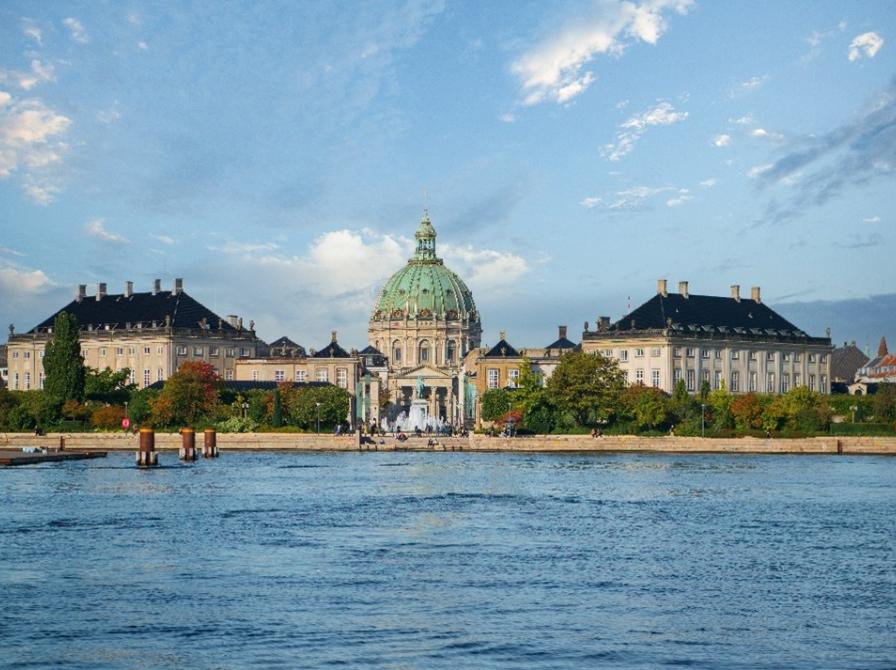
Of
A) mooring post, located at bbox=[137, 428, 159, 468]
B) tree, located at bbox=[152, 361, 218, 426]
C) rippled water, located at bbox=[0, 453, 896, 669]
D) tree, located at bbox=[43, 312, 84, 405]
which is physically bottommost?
rippled water, located at bbox=[0, 453, 896, 669]

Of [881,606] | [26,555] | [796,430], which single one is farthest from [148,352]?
[881,606]

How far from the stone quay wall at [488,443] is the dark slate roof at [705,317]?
119 ft

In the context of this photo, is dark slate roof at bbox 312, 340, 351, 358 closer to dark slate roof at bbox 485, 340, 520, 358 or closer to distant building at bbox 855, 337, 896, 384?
dark slate roof at bbox 485, 340, 520, 358

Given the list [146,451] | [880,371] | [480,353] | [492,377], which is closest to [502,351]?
[492,377]

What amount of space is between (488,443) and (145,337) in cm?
6233

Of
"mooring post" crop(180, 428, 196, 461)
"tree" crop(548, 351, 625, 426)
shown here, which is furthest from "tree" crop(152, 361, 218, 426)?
"mooring post" crop(180, 428, 196, 461)

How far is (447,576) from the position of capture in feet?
124

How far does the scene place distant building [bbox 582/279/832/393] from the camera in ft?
488

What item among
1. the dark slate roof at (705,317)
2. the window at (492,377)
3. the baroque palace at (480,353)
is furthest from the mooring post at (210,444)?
the window at (492,377)

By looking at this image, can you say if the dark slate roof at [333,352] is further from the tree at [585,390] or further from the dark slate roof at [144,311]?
the tree at [585,390]

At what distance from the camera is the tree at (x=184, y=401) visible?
126m

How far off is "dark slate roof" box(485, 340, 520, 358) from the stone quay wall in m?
55.2

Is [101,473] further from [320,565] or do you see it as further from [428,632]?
[428,632]

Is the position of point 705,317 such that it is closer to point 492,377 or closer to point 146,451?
point 492,377
